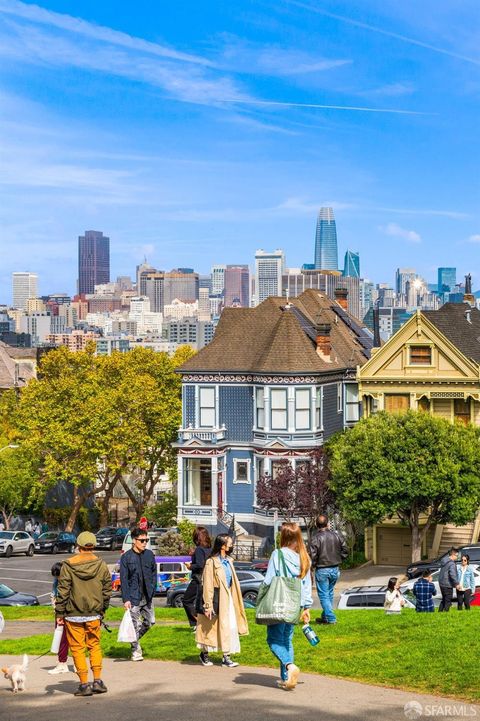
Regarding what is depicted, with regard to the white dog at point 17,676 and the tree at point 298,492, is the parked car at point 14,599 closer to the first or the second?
the tree at point 298,492

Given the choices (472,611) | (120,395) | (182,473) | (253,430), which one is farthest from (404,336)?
(472,611)

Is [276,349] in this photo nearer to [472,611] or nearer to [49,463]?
[49,463]

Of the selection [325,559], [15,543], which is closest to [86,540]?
[325,559]

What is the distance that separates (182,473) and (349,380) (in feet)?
30.6

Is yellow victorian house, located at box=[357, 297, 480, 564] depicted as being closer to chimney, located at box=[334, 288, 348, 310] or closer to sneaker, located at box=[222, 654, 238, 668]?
chimney, located at box=[334, 288, 348, 310]

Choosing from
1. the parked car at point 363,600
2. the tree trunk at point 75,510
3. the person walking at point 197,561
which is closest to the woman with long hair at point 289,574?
the person walking at point 197,561

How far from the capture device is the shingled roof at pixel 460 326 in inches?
2128

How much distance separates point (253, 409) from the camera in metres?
58.0

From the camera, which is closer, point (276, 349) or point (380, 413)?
point (380, 413)

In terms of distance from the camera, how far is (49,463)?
6675 cm

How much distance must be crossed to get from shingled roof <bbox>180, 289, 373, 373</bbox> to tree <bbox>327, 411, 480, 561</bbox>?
8.02m

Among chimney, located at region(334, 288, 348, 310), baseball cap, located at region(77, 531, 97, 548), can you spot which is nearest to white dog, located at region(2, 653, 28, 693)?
baseball cap, located at region(77, 531, 97, 548)

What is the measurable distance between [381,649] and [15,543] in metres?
Result: 43.8

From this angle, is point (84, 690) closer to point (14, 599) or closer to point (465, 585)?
point (465, 585)
